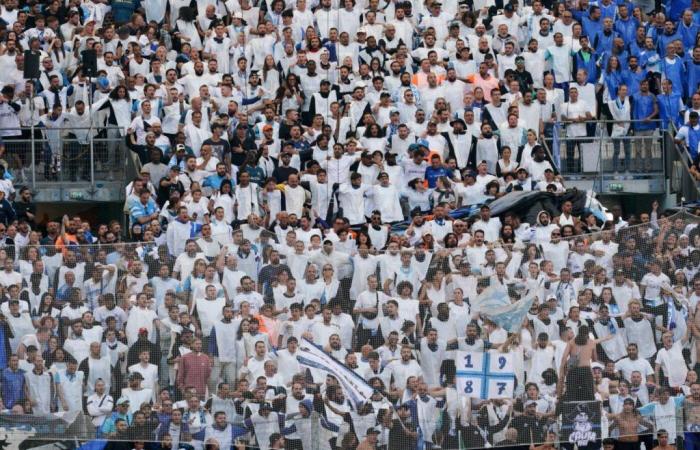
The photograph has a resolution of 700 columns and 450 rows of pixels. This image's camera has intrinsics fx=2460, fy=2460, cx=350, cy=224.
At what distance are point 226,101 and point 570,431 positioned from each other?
1170 cm

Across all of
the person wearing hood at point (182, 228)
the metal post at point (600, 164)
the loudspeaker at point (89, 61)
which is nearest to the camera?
the person wearing hood at point (182, 228)

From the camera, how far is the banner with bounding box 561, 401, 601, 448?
93.0 feet

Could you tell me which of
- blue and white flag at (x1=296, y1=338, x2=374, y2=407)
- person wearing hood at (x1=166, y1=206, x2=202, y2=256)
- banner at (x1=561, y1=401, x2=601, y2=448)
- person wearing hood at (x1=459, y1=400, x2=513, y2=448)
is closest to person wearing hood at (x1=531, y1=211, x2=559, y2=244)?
person wearing hood at (x1=166, y1=206, x2=202, y2=256)

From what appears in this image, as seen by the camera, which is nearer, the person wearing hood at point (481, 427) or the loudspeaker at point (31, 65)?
the person wearing hood at point (481, 427)

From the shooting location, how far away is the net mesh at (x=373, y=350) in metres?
27.9

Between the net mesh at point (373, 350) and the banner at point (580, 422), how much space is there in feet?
0.05

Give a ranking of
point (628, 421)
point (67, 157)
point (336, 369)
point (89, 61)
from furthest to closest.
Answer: point (67, 157) < point (89, 61) < point (628, 421) < point (336, 369)

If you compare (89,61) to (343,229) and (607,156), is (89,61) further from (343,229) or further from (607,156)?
(607,156)

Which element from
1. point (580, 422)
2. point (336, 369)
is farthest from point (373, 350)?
point (580, 422)

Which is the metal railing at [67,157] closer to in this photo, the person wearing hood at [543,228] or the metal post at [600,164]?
the person wearing hood at [543,228]

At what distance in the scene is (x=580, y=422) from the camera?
1117 inches

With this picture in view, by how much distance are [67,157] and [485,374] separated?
1156 cm

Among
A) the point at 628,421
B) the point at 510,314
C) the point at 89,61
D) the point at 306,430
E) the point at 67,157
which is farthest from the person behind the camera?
the point at 67,157

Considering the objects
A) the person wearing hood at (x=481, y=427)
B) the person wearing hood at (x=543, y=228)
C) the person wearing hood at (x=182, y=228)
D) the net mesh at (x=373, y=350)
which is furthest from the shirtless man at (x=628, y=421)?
the person wearing hood at (x=182, y=228)
